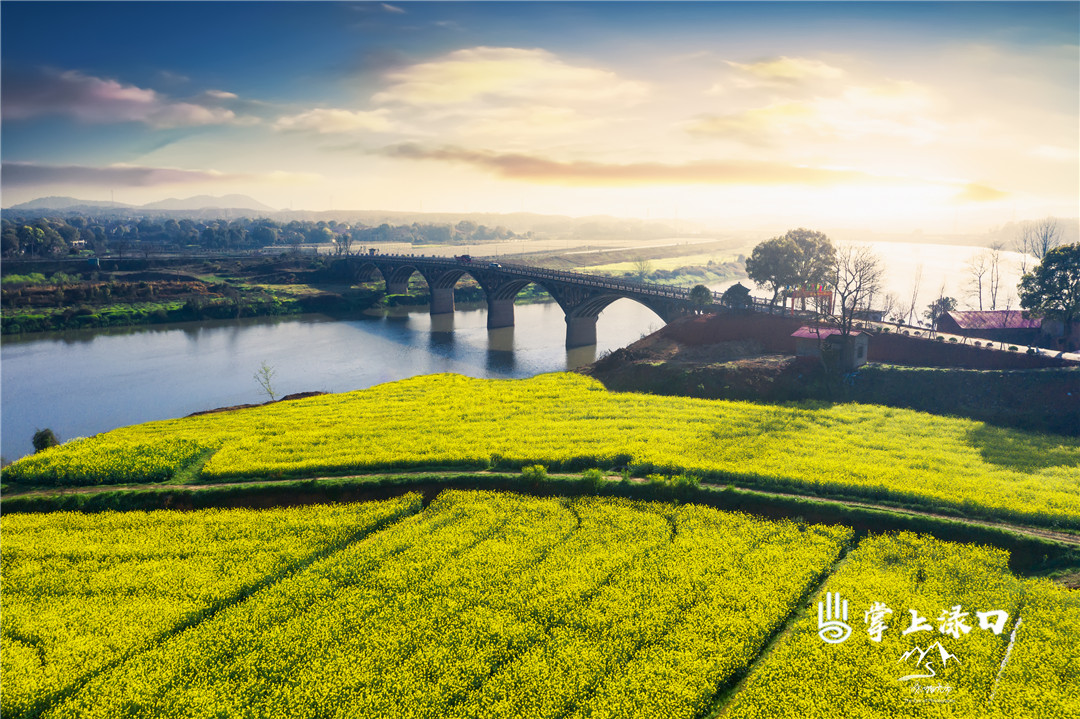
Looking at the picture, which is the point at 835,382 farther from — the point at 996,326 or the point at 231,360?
the point at 231,360

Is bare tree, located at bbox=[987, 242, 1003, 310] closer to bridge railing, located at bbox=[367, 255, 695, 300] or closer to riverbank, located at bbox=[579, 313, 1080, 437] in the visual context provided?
riverbank, located at bbox=[579, 313, 1080, 437]

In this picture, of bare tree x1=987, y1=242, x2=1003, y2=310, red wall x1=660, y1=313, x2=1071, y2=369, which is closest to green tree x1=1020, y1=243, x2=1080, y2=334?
red wall x1=660, y1=313, x2=1071, y2=369

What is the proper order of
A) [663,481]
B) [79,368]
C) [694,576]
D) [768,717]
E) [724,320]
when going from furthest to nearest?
[79,368]
[724,320]
[663,481]
[694,576]
[768,717]

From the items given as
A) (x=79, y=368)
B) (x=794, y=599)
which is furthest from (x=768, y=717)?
(x=79, y=368)

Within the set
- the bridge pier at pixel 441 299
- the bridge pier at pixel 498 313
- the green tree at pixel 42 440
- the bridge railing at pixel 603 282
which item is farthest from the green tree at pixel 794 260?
the green tree at pixel 42 440

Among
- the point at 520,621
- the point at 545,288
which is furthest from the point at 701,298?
the point at 520,621

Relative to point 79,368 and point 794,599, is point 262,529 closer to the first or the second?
point 794,599

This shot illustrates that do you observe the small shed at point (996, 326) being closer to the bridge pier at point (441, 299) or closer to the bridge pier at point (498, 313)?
the bridge pier at point (498, 313)
